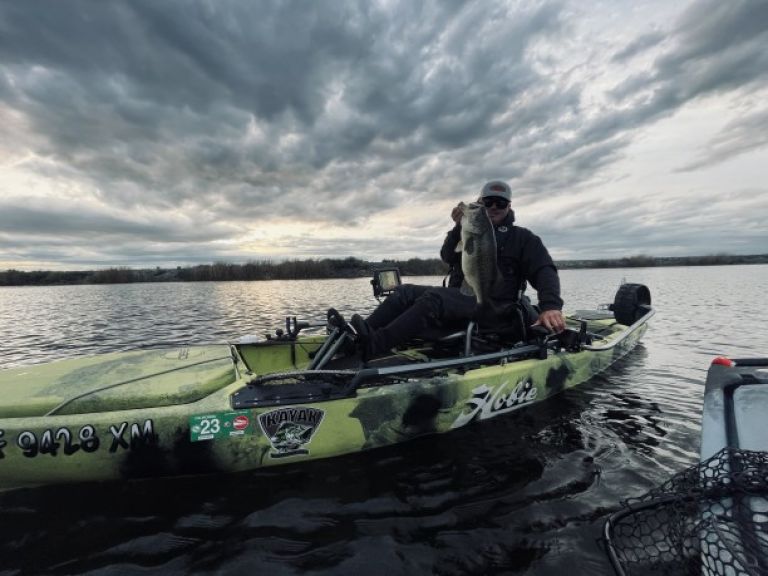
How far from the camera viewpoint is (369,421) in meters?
3.95

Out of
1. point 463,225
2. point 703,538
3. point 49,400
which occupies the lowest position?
point 703,538

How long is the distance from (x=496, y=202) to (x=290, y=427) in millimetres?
3970

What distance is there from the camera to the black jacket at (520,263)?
17.3 feet

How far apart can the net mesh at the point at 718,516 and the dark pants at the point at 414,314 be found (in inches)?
110

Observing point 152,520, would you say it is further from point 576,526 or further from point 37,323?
point 37,323

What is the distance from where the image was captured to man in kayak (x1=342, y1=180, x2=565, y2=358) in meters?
4.72

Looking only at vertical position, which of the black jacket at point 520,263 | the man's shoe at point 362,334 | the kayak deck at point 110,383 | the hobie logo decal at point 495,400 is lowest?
the hobie logo decal at point 495,400

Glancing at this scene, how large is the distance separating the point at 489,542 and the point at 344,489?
1.32 m

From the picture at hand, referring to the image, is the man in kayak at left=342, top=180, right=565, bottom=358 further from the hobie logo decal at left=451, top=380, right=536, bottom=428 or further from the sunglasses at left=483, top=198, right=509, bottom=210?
the hobie logo decal at left=451, top=380, right=536, bottom=428

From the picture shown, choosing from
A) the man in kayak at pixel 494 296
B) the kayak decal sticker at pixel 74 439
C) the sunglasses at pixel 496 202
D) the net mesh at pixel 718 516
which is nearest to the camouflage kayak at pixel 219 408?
the kayak decal sticker at pixel 74 439

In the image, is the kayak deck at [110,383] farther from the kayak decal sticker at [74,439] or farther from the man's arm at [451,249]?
the man's arm at [451,249]

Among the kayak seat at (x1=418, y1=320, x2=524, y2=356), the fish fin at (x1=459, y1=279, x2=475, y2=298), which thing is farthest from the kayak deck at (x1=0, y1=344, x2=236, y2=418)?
the fish fin at (x1=459, y1=279, x2=475, y2=298)

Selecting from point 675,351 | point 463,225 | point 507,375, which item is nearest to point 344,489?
point 507,375

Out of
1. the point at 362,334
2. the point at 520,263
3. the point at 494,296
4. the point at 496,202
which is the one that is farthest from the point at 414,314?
the point at 496,202
